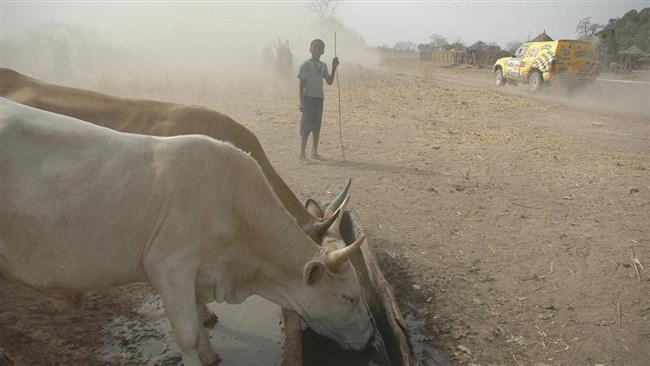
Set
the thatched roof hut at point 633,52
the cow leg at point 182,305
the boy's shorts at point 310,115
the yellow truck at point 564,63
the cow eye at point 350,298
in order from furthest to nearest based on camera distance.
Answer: the thatched roof hut at point 633,52 → the yellow truck at point 564,63 → the boy's shorts at point 310,115 → the cow eye at point 350,298 → the cow leg at point 182,305

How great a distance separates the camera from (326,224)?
370 cm

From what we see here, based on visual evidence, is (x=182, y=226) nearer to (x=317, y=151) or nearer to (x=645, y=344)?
(x=645, y=344)

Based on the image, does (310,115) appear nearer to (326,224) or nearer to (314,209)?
(314,209)

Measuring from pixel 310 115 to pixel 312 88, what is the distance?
48 cm

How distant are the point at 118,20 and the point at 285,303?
47151mm

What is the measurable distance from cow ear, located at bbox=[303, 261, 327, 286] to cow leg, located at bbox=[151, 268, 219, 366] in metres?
0.70

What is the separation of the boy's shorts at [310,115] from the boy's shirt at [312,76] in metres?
0.12

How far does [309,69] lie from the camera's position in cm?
874

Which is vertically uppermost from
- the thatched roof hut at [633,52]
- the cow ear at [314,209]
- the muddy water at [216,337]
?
the thatched roof hut at [633,52]

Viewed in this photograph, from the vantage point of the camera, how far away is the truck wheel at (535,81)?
20391mm

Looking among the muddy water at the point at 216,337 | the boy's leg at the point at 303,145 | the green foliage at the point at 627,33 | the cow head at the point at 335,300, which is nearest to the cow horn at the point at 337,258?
the cow head at the point at 335,300

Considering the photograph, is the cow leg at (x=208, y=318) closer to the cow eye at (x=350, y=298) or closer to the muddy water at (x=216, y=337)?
the muddy water at (x=216, y=337)

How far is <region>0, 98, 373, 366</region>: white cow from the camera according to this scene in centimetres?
288

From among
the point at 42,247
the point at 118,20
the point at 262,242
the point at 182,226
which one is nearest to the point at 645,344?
the point at 262,242
